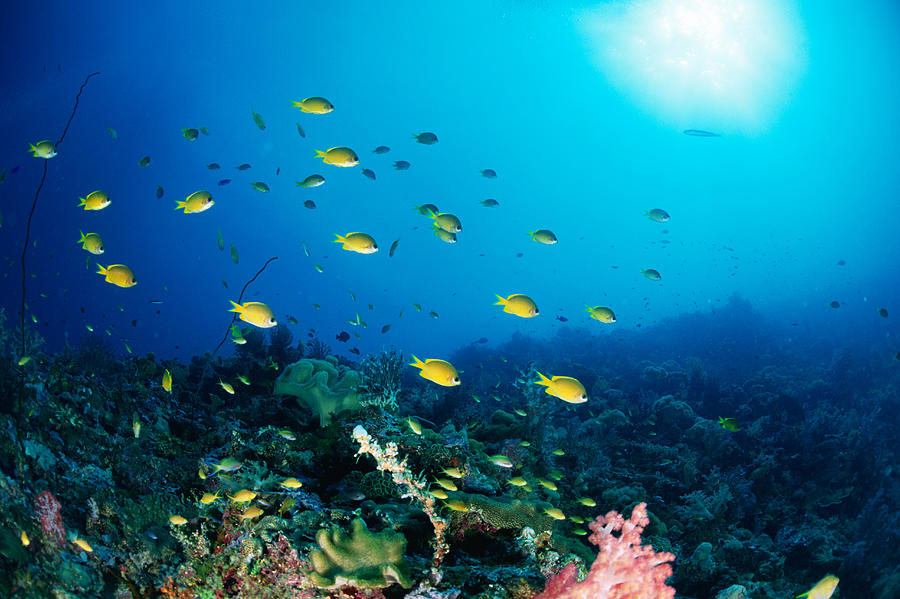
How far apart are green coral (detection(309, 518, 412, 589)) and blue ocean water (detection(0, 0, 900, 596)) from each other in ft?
51.0

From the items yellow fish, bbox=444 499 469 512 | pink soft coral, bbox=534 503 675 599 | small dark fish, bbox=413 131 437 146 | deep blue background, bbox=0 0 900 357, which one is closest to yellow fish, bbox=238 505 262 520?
yellow fish, bbox=444 499 469 512

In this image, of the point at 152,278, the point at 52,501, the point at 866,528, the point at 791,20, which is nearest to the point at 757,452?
the point at 866,528

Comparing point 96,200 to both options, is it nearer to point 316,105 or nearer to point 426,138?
point 316,105

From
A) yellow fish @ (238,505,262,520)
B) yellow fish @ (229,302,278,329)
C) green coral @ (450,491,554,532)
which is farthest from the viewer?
yellow fish @ (229,302,278,329)

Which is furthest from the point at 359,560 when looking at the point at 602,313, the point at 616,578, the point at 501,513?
the point at 602,313

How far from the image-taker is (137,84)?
51.0m

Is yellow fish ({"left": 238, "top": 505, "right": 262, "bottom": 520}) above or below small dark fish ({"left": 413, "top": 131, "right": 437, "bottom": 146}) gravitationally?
below

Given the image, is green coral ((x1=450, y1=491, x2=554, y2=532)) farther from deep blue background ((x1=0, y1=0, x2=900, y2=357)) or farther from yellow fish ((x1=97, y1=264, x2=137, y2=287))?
deep blue background ((x1=0, y1=0, x2=900, y2=357))

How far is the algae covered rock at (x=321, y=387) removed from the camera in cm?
608

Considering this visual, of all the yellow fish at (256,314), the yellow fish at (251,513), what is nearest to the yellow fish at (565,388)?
the yellow fish at (251,513)

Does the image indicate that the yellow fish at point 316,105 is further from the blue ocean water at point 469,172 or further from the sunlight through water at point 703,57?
the sunlight through water at point 703,57

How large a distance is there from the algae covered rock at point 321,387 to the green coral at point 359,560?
3.19 m

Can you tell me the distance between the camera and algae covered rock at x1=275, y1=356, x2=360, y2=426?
6078 millimetres

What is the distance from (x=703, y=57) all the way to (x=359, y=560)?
78726 millimetres
